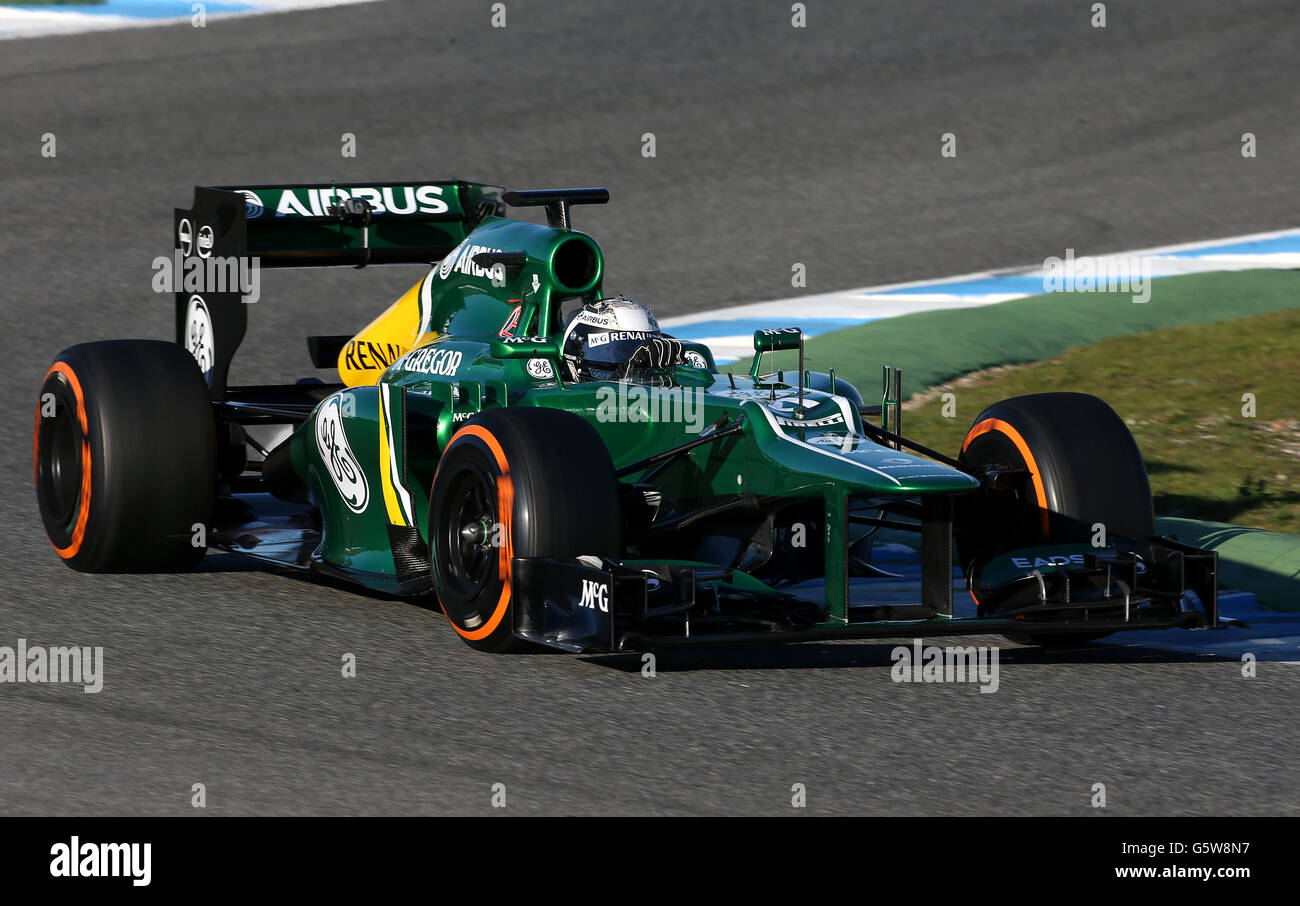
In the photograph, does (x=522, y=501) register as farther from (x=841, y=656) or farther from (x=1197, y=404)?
(x=1197, y=404)

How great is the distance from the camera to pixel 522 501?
6.78 meters

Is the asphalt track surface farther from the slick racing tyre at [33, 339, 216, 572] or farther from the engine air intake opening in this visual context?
the engine air intake opening

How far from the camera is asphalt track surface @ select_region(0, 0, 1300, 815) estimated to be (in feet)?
18.6

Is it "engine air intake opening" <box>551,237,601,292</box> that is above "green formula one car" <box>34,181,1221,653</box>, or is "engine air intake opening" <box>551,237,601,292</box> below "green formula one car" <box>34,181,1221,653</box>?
above

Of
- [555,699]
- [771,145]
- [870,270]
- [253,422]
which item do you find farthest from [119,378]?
[771,145]

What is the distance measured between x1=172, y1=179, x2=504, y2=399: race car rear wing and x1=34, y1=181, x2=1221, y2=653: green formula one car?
0.05 ft

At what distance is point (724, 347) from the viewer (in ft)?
41.6

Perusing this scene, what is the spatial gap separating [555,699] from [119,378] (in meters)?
2.77

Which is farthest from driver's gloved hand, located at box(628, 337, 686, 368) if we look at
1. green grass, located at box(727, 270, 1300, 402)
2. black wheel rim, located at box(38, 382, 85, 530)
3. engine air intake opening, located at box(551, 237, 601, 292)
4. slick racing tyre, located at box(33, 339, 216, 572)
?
green grass, located at box(727, 270, 1300, 402)

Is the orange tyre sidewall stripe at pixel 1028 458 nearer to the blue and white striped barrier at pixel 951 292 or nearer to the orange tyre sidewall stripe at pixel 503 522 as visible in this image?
the orange tyre sidewall stripe at pixel 503 522

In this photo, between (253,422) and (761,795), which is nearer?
(761,795)

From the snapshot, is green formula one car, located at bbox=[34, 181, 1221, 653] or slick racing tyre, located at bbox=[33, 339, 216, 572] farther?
slick racing tyre, located at bbox=[33, 339, 216, 572]
